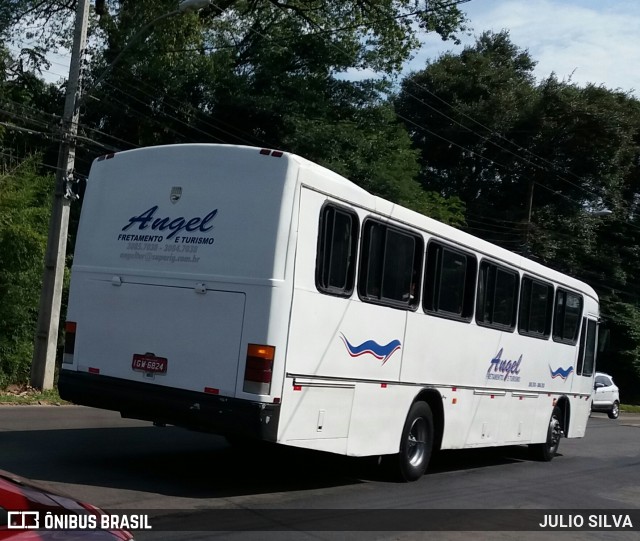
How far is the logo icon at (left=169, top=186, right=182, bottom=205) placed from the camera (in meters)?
9.42

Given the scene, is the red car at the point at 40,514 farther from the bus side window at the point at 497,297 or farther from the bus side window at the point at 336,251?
the bus side window at the point at 497,297

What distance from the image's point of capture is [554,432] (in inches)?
623

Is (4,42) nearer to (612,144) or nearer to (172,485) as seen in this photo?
(172,485)

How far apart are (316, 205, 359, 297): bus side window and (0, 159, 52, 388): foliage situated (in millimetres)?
12310

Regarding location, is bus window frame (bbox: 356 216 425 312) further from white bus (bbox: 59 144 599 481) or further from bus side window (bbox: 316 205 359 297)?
bus side window (bbox: 316 205 359 297)

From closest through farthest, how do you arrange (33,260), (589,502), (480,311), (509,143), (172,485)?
(172,485), (589,502), (480,311), (33,260), (509,143)

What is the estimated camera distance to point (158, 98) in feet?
88.7

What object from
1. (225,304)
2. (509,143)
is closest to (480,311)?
(225,304)

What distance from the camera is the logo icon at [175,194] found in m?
9.42

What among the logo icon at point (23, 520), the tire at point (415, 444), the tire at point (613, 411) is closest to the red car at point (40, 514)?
the logo icon at point (23, 520)

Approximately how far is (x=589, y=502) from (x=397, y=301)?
3669 millimetres

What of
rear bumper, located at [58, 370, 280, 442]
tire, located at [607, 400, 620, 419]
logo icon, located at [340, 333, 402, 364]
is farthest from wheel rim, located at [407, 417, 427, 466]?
tire, located at [607, 400, 620, 419]

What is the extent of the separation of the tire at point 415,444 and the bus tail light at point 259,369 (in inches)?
108
